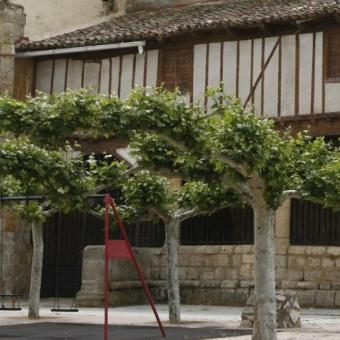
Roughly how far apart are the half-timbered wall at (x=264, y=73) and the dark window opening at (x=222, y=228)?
247 centimetres

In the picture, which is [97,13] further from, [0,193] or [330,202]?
[330,202]

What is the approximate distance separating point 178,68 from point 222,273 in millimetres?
4822

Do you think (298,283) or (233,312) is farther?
(298,283)

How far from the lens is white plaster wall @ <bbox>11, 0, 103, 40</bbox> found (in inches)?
940

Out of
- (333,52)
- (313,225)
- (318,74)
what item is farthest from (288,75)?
(313,225)

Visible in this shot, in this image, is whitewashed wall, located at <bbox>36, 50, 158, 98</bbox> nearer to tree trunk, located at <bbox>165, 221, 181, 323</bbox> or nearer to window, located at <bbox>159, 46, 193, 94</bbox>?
window, located at <bbox>159, 46, 193, 94</bbox>

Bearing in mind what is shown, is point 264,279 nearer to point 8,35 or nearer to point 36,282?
point 36,282

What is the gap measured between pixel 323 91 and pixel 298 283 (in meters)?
4.11

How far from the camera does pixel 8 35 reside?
877 inches

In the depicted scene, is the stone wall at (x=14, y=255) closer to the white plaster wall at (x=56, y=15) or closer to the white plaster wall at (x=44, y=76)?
the white plaster wall at (x=44, y=76)

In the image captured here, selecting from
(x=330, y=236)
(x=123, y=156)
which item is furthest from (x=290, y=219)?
(x=123, y=156)

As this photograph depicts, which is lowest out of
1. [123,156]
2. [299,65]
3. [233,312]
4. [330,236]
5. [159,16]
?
[233,312]

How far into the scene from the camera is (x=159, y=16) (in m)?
22.9

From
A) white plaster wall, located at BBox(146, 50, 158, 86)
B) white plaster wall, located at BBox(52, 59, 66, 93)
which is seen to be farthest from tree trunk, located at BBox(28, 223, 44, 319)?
white plaster wall, located at BBox(52, 59, 66, 93)
